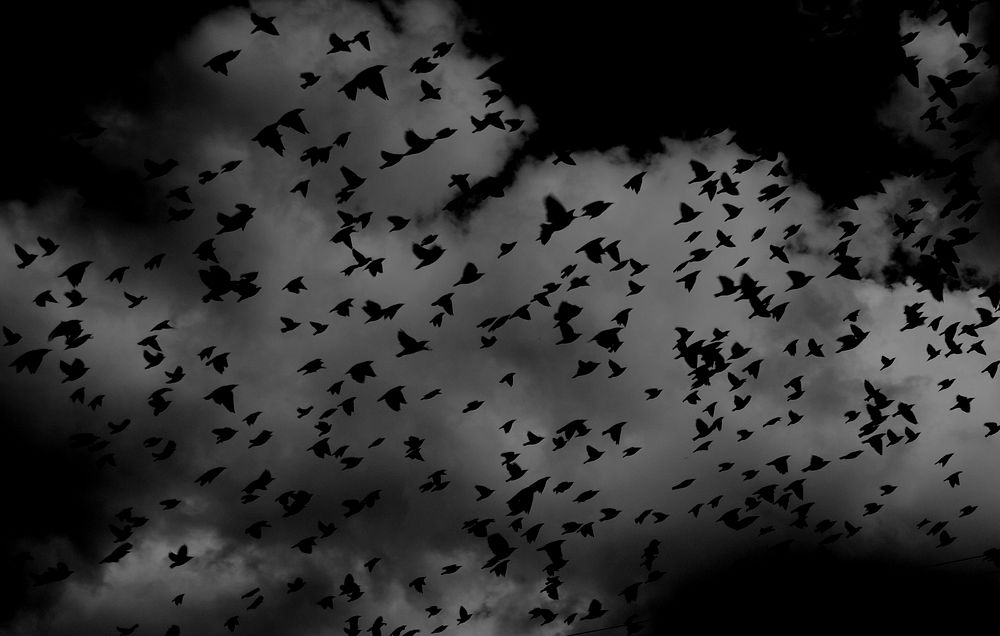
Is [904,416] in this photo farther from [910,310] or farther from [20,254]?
[20,254]

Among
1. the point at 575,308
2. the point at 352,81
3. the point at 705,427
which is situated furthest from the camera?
the point at 705,427

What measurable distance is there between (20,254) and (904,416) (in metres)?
22.2

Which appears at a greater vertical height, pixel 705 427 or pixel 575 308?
pixel 575 308

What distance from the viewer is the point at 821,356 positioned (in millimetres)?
15820

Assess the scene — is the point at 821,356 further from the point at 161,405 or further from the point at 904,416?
the point at 161,405

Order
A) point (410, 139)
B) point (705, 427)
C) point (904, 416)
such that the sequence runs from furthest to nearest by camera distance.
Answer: point (705, 427), point (904, 416), point (410, 139)

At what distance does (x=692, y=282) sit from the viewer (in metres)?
15.4

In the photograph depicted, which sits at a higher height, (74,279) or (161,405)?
(74,279)

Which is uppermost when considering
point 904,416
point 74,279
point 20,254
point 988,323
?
point 20,254

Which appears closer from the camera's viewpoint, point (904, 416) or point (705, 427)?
point (904, 416)

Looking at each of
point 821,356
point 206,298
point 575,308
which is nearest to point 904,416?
point 821,356

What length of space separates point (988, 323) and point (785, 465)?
611cm

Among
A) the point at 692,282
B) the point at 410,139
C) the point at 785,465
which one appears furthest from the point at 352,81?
the point at 785,465

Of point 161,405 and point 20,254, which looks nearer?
point 20,254
